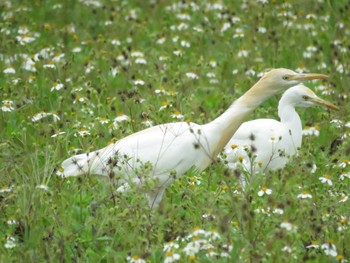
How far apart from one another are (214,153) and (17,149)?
1.82 m

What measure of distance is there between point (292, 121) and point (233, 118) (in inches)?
39.0

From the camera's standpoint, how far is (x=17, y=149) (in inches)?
306

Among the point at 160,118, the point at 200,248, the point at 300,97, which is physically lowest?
the point at 160,118

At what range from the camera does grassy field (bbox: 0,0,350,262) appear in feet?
18.4

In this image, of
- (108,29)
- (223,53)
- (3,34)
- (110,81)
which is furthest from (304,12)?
(3,34)

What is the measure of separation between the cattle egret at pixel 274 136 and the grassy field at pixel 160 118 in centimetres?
23

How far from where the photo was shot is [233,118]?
7090 millimetres

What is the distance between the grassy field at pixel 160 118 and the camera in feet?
18.4

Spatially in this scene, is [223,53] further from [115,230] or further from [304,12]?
[115,230]

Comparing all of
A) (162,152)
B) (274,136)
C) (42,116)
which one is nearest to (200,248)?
(162,152)

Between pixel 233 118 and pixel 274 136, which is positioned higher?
pixel 233 118

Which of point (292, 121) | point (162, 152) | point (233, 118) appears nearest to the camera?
point (162, 152)

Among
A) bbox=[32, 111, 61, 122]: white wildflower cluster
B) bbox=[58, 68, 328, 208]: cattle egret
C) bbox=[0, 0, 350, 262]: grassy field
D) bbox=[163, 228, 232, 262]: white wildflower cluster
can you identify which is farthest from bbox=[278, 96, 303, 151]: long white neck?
bbox=[163, 228, 232, 262]: white wildflower cluster

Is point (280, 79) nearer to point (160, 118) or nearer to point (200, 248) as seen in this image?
point (160, 118)
